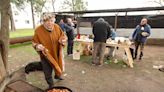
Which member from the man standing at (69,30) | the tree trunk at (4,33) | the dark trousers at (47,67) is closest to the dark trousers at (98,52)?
the man standing at (69,30)

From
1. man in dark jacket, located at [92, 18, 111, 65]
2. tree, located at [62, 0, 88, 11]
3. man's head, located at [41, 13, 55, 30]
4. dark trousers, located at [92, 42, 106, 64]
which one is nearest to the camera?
man's head, located at [41, 13, 55, 30]

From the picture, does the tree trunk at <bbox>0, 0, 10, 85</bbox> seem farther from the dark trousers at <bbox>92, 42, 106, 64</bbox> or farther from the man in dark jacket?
the dark trousers at <bbox>92, 42, 106, 64</bbox>

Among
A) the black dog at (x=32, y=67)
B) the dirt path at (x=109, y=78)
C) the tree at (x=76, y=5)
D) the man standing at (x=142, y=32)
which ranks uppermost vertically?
the tree at (x=76, y=5)

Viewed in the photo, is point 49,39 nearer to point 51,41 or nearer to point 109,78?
point 51,41

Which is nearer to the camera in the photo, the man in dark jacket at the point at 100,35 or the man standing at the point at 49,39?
the man standing at the point at 49,39

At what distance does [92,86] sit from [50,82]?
126cm

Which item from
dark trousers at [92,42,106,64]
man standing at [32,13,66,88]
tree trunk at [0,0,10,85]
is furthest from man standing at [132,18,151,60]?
tree trunk at [0,0,10,85]

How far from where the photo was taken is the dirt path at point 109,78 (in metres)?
5.54

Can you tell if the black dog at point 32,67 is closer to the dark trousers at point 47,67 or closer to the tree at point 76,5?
the dark trousers at point 47,67

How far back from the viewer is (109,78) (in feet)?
20.9

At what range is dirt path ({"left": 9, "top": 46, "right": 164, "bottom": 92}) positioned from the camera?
554 cm

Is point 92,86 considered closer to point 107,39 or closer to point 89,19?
point 107,39

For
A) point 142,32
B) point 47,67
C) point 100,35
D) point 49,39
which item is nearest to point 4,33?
point 49,39

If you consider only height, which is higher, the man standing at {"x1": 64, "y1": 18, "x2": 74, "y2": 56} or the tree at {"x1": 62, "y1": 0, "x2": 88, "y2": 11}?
the tree at {"x1": 62, "y1": 0, "x2": 88, "y2": 11}
